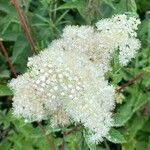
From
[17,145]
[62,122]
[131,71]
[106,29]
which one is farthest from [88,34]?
[17,145]

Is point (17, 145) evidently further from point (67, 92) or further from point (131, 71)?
point (67, 92)

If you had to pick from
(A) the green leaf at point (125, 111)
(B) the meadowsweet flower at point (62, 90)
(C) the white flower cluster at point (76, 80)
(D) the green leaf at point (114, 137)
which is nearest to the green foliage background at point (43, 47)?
(A) the green leaf at point (125, 111)

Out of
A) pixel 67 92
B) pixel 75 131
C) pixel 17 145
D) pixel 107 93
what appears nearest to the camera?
pixel 67 92

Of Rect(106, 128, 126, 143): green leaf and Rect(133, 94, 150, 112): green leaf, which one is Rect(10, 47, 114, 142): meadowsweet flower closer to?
Rect(106, 128, 126, 143): green leaf

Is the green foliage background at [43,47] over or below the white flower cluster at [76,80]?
below

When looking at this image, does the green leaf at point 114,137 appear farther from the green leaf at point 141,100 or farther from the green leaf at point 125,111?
the green leaf at point 141,100

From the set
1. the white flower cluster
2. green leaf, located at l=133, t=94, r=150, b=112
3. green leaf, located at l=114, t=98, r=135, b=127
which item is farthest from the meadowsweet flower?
green leaf, located at l=133, t=94, r=150, b=112

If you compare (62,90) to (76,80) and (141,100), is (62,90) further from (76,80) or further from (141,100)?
(141,100)

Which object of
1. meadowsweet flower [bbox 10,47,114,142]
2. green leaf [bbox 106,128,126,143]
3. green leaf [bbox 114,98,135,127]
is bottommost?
green leaf [bbox 114,98,135,127]

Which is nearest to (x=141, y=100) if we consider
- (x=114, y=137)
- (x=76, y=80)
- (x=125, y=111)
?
(x=125, y=111)
